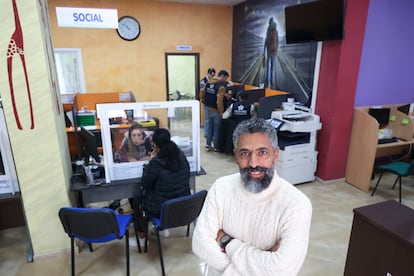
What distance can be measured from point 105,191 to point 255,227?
5.97 feet

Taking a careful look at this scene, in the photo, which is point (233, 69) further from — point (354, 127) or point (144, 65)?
point (354, 127)

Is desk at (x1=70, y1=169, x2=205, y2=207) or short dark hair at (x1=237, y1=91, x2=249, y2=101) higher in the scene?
short dark hair at (x1=237, y1=91, x2=249, y2=101)

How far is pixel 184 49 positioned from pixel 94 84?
2.29m

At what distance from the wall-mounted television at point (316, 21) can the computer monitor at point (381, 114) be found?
1.25 metres

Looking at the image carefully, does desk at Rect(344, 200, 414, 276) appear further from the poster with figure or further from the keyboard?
the poster with figure

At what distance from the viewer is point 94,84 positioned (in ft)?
20.9

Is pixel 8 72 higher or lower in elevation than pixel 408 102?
higher

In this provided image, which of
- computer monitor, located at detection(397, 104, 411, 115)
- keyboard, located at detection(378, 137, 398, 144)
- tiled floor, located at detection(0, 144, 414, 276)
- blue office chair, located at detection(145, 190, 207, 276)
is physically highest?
computer monitor, located at detection(397, 104, 411, 115)

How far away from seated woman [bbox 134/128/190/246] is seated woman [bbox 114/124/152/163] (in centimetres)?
15

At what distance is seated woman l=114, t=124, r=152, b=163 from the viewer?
2535 mm

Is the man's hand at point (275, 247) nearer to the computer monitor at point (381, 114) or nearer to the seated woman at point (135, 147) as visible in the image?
the seated woman at point (135, 147)

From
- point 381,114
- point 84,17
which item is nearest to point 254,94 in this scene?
point 381,114

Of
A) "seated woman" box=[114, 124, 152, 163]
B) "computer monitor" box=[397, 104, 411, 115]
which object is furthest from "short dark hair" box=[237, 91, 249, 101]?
"seated woman" box=[114, 124, 152, 163]

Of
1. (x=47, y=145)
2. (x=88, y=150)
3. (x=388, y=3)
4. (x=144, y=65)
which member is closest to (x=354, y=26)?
(x=388, y=3)
